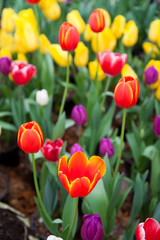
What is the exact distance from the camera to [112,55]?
1.33 meters

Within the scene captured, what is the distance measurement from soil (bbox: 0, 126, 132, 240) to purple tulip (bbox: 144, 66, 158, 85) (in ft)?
1.88

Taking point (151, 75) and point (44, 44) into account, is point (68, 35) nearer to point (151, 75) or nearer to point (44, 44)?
point (151, 75)

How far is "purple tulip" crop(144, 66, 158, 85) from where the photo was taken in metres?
1.57

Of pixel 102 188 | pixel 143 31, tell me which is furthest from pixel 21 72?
pixel 143 31

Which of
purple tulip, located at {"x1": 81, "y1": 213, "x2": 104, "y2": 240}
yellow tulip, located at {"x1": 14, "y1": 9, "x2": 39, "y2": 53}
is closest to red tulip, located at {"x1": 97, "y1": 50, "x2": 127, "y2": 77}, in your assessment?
yellow tulip, located at {"x1": 14, "y1": 9, "x2": 39, "y2": 53}

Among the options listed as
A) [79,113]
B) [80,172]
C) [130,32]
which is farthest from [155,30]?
[80,172]

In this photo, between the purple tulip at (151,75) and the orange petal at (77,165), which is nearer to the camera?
the orange petal at (77,165)

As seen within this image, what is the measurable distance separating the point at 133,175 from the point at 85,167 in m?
0.88

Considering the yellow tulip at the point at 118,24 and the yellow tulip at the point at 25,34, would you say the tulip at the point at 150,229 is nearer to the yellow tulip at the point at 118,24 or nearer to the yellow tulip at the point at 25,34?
the yellow tulip at the point at 25,34

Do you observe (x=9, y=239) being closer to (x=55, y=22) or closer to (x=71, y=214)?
(x=71, y=214)

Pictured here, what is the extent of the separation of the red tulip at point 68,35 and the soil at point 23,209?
712 millimetres

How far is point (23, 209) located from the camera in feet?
5.70

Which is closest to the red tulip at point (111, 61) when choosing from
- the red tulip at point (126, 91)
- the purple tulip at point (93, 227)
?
the red tulip at point (126, 91)

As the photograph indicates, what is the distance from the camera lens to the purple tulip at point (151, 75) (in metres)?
1.57
